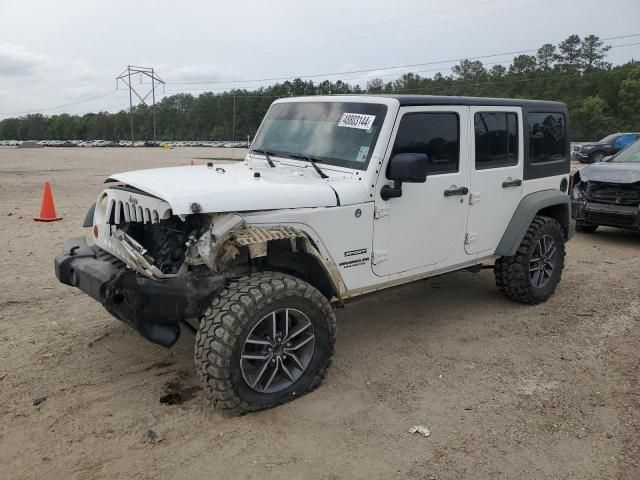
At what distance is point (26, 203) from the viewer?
11406 mm

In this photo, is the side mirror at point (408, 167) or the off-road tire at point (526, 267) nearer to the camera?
the side mirror at point (408, 167)

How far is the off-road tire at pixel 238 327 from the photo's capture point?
3.26 m

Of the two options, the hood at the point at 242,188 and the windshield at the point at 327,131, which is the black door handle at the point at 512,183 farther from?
the hood at the point at 242,188

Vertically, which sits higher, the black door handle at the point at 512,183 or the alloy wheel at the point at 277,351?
the black door handle at the point at 512,183

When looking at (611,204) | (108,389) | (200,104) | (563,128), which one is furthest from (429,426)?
(200,104)

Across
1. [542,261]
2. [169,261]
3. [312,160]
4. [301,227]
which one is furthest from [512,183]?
[169,261]

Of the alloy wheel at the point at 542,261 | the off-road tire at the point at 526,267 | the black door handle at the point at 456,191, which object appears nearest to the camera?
the black door handle at the point at 456,191

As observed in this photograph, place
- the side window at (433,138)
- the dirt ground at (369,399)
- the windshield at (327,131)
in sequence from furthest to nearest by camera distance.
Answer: the side window at (433,138), the windshield at (327,131), the dirt ground at (369,399)

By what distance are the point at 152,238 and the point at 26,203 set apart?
9054 mm

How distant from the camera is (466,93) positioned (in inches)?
2692

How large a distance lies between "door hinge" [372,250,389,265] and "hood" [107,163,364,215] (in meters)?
0.45

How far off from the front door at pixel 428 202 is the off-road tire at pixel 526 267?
875 millimetres

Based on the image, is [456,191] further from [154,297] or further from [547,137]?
[154,297]

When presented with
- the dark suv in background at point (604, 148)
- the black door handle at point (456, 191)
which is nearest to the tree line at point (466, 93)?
the dark suv in background at point (604, 148)
